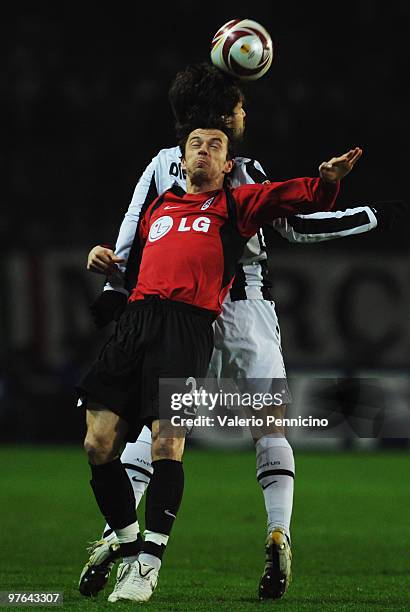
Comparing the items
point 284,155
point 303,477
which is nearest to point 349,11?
point 284,155

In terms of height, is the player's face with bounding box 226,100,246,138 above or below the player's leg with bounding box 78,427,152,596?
above

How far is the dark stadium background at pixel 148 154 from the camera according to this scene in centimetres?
1395

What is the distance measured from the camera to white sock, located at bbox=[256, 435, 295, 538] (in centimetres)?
435

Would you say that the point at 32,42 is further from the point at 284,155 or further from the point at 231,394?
the point at 231,394

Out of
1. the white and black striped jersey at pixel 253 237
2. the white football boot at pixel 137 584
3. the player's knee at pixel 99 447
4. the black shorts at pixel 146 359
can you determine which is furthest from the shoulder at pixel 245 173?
the white football boot at pixel 137 584

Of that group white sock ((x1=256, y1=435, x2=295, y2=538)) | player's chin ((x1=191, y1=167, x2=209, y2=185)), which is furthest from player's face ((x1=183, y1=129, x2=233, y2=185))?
white sock ((x1=256, y1=435, x2=295, y2=538))

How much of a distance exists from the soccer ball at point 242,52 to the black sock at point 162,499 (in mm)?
1652

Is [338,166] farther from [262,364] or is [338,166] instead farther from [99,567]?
[99,567]

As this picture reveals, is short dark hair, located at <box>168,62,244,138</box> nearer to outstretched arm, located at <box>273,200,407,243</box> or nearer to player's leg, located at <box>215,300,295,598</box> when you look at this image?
outstretched arm, located at <box>273,200,407,243</box>

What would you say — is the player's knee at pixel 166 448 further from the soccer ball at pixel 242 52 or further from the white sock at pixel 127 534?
the soccer ball at pixel 242 52

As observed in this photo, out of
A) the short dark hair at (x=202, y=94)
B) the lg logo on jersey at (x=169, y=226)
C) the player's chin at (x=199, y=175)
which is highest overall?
the short dark hair at (x=202, y=94)

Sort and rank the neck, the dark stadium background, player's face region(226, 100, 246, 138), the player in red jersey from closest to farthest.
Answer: the player in red jersey → the neck → player's face region(226, 100, 246, 138) → the dark stadium background

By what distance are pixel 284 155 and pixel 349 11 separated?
11.3 ft

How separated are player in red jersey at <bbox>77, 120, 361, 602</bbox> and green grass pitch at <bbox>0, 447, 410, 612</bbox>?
0.31m
